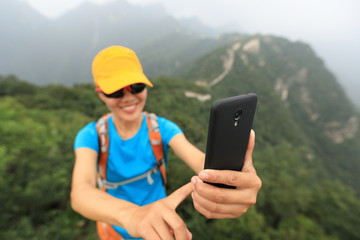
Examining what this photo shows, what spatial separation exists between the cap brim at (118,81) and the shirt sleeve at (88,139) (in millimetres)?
555

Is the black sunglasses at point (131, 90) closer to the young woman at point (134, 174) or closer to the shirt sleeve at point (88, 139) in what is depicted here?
the young woman at point (134, 174)

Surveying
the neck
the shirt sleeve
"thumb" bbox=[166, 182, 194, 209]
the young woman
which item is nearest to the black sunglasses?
the young woman

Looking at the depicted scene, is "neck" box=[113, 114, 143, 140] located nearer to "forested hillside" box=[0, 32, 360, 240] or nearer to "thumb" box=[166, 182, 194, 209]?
"forested hillside" box=[0, 32, 360, 240]

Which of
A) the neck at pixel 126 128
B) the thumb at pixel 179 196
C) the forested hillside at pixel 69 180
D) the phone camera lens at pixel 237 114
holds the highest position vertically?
the phone camera lens at pixel 237 114

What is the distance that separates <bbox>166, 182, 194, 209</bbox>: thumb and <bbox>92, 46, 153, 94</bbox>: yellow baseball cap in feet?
4.00

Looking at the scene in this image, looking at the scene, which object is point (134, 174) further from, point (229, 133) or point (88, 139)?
point (229, 133)

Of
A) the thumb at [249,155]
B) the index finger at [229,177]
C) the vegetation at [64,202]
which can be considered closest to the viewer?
the index finger at [229,177]

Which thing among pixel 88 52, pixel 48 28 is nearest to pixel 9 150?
pixel 88 52

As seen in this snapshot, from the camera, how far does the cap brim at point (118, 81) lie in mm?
1714

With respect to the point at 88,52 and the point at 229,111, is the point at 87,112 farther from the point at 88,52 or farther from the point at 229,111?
the point at 88,52

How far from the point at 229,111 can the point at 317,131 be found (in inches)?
2905

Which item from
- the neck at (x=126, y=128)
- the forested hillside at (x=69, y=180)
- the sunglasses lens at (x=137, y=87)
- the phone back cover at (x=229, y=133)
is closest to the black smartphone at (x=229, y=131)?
the phone back cover at (x=229, y=133)

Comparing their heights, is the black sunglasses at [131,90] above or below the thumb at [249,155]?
above

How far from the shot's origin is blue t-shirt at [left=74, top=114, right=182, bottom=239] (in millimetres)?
2002
